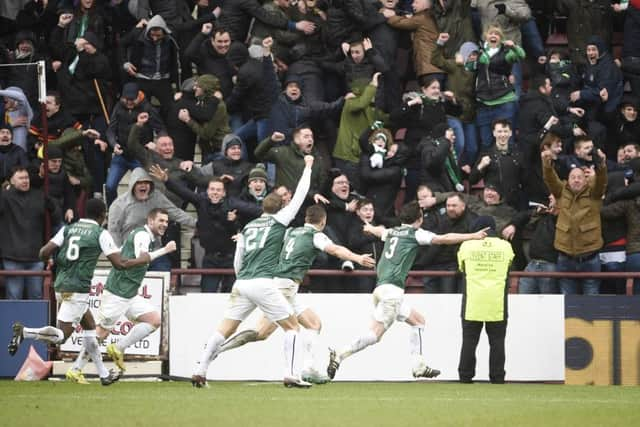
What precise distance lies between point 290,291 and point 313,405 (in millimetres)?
3512

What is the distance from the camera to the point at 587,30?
68.5 feet

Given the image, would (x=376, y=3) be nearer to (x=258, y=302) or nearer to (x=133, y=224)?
(x=133, y=224)

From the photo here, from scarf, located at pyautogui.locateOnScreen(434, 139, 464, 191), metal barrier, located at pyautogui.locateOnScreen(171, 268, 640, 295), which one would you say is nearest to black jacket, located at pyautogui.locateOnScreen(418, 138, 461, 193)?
scarf, located at pyautogui.locateOnScreen(434, 139, 464, 191)

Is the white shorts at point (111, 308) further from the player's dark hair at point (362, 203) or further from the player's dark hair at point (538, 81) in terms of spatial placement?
the player's dark hair at point (538, 81)

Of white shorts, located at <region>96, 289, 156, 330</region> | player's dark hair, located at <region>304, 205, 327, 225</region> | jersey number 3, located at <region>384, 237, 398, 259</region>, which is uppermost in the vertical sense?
player's dark hair, located at <region>304, 205, 327, 225</region>

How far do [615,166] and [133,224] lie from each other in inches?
264

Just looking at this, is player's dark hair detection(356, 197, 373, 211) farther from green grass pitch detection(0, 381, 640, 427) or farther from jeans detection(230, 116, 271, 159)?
green grass pitch detection(0, 381, 640, 427)

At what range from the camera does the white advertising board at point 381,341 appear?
18047mm

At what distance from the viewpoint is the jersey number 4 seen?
50.4 feet

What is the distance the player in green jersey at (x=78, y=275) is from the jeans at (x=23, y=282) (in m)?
2.35

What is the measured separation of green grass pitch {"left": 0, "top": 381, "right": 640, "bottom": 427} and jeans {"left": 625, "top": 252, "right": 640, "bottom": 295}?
2.05 meters

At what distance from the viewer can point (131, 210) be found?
742 inches

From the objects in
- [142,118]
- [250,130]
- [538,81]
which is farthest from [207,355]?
[538,81]

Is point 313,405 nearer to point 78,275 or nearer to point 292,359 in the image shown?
point 292,359
